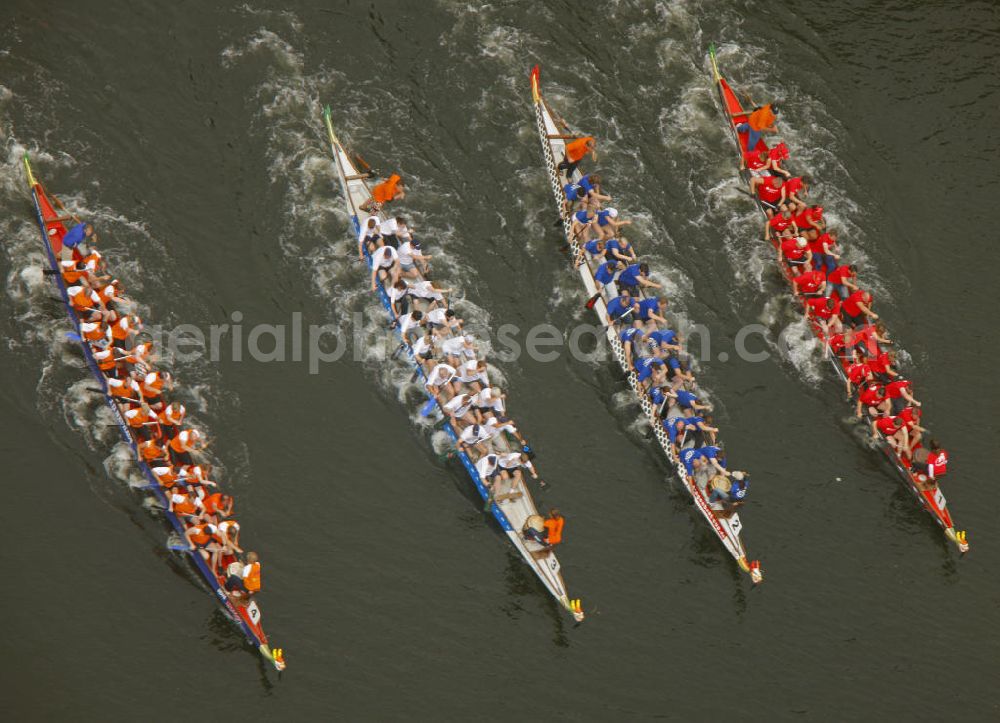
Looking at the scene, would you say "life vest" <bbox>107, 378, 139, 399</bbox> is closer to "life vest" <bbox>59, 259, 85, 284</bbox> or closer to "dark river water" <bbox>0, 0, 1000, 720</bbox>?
"dark river water" <bbox>0, 0, 1000, 720</bbox>

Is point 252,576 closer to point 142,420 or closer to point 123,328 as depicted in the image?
point 142,420

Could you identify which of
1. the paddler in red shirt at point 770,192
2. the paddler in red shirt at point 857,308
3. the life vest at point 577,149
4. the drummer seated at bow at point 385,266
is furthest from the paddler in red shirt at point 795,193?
the drummer seated at bow at point 385,266

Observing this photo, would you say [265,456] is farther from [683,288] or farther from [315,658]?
[683,288]

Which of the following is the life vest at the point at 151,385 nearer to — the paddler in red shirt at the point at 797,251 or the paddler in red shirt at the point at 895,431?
the paddler in red shirt at the point at 797,251

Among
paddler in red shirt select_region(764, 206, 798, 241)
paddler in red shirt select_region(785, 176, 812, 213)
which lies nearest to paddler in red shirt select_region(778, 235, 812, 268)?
paddler in red shirt select_region(764, 206, 798, 241)

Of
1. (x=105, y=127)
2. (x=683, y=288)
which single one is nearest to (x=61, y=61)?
(x=105, y=127)

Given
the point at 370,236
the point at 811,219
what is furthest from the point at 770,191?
the point at 370,236
